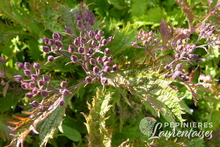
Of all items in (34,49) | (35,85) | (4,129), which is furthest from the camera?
(34,49)

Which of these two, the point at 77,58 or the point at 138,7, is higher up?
the point at 138,7

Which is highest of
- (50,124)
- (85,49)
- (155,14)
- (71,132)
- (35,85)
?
(155,14)

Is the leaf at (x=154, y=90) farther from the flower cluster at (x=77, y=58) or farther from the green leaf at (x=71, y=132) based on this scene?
the green leaf at (x=71, y=132)

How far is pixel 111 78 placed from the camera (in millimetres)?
1008

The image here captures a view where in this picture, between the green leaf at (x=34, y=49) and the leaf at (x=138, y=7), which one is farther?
the leaf at (x=138, y=7)

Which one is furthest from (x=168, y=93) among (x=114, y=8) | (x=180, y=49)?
(x=114, y=8)

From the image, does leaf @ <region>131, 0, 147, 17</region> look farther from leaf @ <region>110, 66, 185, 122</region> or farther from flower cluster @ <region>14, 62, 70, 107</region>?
flower cluster @ <region>14, 62, 70, 107</region>

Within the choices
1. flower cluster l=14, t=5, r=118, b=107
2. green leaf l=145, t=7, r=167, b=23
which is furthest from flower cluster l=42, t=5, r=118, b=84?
green leaf l=145, t=7, r=167, b=23

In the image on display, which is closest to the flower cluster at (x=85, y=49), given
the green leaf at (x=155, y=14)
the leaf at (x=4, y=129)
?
the leaf at (x=4, y=129)

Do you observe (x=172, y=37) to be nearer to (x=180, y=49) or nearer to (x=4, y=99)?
(x=180, y=49)

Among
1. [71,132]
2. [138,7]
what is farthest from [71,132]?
[138,7]

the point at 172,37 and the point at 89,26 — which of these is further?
the point at 172,37

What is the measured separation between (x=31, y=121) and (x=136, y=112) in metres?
0.61

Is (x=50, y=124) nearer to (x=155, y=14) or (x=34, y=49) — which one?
(x=34, y=49)
